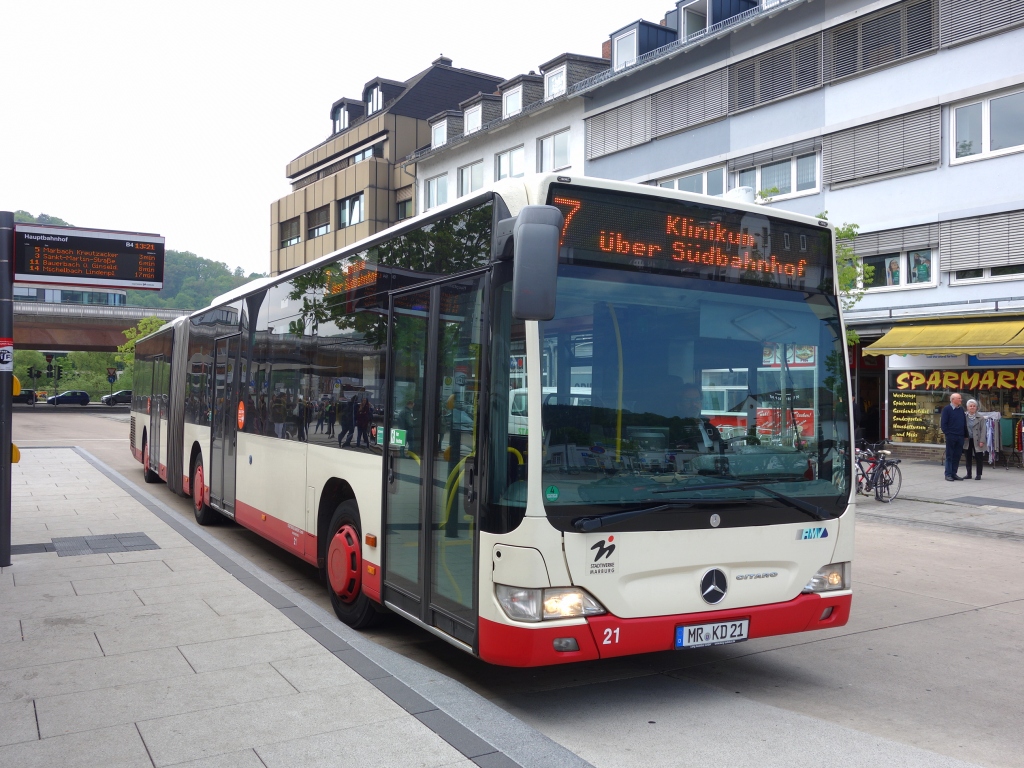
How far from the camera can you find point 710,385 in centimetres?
519

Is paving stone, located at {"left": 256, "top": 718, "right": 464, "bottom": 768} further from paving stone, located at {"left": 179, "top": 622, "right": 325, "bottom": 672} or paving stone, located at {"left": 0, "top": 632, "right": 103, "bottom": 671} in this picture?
paving stone, located at {"left": 0, "top": 632, "right": 103, "bottom": 671}

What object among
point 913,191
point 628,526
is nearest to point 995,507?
point 913,191

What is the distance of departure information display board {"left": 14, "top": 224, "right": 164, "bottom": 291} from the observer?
30.5ft

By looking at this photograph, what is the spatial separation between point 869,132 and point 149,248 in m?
20.0

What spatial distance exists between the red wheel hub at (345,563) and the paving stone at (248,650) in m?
0.54

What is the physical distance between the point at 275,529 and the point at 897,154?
20657mm

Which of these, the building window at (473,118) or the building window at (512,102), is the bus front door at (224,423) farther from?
the building window at (473,118)

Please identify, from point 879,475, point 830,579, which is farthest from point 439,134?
point 830,579

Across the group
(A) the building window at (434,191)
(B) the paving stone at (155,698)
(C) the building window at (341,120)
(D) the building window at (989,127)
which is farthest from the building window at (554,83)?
(B) the paving stone at (155,698)

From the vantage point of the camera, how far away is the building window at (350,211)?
48.6 meters

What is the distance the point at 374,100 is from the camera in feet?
171

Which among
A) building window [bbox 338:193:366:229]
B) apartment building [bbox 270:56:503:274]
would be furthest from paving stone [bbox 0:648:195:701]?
building window [bbox 338:193:366:229]

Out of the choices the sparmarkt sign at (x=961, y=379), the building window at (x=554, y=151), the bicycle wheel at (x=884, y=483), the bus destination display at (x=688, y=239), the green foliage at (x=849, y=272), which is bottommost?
the bicycle wheel at (x=884, y=483)

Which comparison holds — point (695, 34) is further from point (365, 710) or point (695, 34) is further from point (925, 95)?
point (365, 710)
